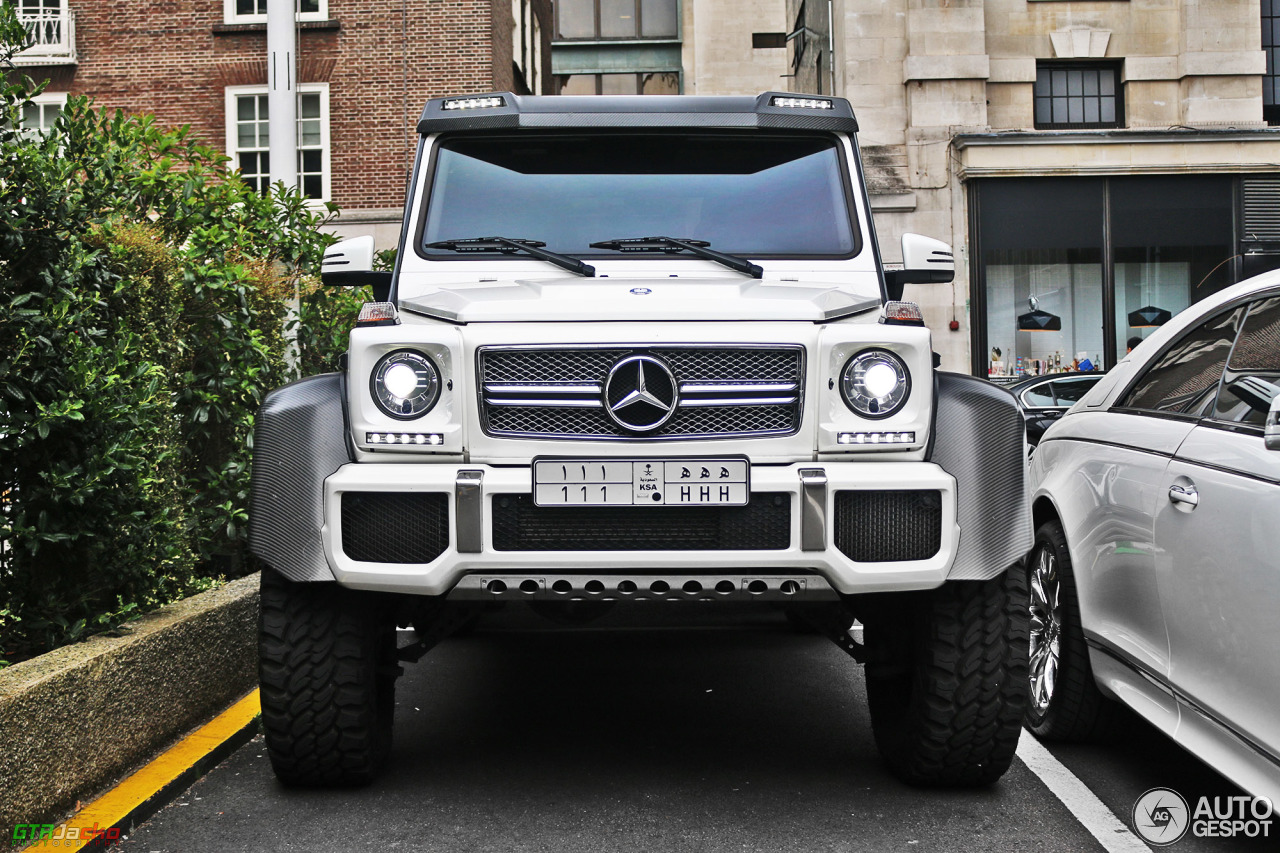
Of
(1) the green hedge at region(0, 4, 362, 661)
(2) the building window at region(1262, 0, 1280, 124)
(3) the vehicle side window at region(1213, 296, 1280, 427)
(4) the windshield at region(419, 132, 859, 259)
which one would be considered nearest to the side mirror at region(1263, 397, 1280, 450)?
(3) the vehicle side window at region(1213, 296, 1280, 427)

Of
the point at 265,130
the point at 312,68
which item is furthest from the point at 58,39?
the point at 312,68

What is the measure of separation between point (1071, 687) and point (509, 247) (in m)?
2.58

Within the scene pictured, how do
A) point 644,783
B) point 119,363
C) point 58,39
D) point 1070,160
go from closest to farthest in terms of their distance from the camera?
point 644,783 → point 119,363 → point 1070,160 → point 58,39

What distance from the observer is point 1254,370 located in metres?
3.80

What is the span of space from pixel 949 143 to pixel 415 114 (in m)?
9.80

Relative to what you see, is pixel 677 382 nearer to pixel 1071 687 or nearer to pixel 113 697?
pixel 1071 687

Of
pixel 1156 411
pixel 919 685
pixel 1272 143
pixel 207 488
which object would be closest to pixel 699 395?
pixel 919 685

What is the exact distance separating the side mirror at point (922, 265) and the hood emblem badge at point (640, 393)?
133 centimetres

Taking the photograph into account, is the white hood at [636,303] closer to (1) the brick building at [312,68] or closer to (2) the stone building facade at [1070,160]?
(2) the stone building facade at [1070,160]

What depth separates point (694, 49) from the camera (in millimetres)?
45719

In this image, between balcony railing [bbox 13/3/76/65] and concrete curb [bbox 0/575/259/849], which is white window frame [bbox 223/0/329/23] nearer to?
balcony railing [bbox 13/3/76/65]

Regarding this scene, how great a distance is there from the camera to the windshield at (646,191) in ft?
16.4

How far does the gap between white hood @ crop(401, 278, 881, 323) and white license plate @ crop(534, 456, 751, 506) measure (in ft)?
1.56

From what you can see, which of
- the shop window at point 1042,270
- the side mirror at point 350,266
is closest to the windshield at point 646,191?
the side mirror at point 350,266
